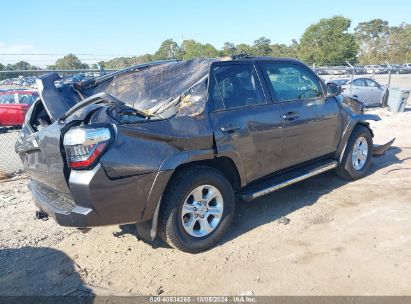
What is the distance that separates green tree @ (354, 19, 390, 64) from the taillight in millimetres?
72268

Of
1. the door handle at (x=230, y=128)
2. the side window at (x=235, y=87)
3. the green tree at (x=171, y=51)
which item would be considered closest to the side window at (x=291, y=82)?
the side window at (x=235, y=87)

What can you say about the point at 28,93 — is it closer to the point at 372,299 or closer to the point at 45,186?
the point at 45,186

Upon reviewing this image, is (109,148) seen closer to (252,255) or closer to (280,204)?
(252,255)

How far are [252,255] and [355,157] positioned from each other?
2.84 m

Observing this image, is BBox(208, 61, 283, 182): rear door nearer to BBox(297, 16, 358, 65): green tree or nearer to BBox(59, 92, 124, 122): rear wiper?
BBox(59, 92, 124, 122): rear wiper

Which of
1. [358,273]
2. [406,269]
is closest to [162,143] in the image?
[358,273]

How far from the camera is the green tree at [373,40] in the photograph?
70.8 metres

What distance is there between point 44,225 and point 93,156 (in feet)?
6.76

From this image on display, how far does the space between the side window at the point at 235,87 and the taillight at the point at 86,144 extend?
4.15 feet

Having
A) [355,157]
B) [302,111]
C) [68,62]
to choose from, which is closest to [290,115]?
[302,111]

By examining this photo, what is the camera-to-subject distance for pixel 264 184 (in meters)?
4.36

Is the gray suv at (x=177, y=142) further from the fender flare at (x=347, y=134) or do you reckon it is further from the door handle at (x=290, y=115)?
the fender flare at (x=347, y=134)

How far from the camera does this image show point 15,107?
47.2 feet

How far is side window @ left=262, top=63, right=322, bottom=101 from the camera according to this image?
4.54 metres
